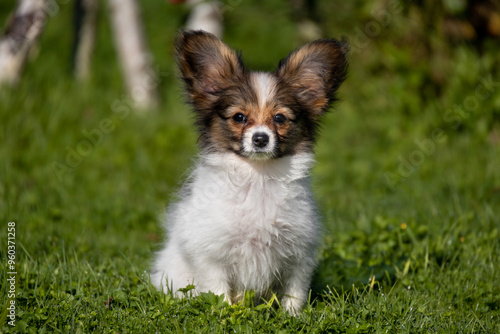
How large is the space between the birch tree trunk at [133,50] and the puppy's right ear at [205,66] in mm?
5214

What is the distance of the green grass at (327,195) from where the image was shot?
3.46 meters

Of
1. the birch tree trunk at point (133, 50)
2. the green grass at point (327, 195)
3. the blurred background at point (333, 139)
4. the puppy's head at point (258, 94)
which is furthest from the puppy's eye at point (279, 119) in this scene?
the birch tree trunk at point (133, 50)

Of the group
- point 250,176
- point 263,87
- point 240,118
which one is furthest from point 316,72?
point 250,176

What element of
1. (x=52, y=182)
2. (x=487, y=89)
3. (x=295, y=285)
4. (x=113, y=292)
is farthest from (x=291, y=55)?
(x=487, y=89)

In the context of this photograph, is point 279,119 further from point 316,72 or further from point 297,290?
point 297,290

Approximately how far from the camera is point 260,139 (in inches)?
138

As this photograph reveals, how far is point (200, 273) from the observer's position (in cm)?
362

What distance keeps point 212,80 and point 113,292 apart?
1476 mm

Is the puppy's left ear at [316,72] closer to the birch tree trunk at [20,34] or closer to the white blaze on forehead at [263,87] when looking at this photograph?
the white blaze on forehead at [263,87]

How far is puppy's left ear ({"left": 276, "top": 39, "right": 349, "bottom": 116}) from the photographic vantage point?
3.87 metres

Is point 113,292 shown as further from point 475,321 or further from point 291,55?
point 475,321

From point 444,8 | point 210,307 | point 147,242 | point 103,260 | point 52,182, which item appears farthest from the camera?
point 444,8

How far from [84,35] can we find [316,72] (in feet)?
21.8

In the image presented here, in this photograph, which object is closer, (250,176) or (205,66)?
(250,176)
